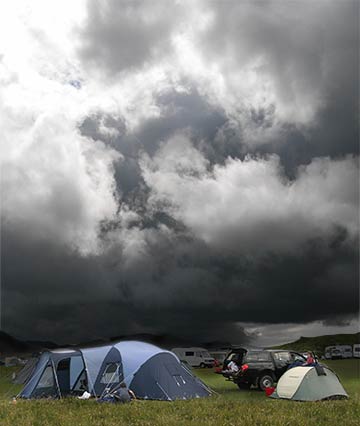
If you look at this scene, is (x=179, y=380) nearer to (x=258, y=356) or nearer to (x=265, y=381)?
(x=265, y=381)

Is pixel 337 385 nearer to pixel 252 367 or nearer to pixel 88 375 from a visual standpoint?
pixel 252 367

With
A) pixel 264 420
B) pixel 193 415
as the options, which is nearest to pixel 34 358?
pixel 193 415

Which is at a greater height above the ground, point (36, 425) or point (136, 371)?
point (136, 371)

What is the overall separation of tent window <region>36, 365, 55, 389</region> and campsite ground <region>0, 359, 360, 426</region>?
293 centimetres

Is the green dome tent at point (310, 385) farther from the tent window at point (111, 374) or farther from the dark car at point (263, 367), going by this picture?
the tent window at point (111, 374)

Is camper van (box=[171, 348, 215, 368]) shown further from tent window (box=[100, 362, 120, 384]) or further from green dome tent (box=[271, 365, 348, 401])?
green dome tent (box=[271, 365, 348, 401])

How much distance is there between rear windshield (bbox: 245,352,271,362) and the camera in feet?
84.6

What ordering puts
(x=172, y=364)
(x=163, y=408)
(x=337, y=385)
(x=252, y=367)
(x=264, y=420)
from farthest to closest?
(x=252, y=367) → (x=172, y=364) → (x=337, y=385) → (x=163, y=408) → (x=264, y=420)

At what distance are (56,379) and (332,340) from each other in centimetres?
17034

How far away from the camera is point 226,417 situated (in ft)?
49.0

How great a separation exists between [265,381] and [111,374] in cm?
813

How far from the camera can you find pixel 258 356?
2606 centimetres

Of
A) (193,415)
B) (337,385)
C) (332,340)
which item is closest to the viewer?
(193,415)

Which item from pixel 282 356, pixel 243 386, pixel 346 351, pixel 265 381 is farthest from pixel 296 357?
pixel 346 351
